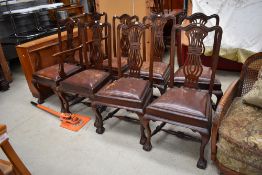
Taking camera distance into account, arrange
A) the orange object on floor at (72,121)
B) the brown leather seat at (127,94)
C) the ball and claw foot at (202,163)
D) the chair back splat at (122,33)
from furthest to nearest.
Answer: the chair back splat at (122,33), the orange object on floor at (72,121), the brown leather seat at (127,94), the ball and claw foot at (202,163)

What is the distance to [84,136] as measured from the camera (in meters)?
2.17

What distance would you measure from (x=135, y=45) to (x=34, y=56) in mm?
1356

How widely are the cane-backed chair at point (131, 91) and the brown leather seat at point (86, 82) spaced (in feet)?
0.50

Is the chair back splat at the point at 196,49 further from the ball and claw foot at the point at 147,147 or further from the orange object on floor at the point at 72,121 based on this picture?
the orange object on floor at the point at 72,121

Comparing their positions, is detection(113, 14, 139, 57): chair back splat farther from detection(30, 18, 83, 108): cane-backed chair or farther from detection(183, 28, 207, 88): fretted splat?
detection(183, 28, 207, 88): fretted splat

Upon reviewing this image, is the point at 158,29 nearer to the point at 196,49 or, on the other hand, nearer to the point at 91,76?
the point at 196,49

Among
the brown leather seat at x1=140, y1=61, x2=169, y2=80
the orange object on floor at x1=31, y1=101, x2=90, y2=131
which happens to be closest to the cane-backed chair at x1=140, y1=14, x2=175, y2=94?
the brown leather seat at x1=140, y1=61, x2=169, y2=80

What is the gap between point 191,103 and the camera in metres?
1.66

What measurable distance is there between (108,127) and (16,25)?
3.05 m

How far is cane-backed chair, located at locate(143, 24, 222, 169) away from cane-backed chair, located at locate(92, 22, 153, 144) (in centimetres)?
15

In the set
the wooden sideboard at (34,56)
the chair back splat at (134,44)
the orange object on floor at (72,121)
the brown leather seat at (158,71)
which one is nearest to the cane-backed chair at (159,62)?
the brown leather seat at (158,71)

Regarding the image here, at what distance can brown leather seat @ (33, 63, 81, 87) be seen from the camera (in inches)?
96.6

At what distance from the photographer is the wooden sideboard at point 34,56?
262cm

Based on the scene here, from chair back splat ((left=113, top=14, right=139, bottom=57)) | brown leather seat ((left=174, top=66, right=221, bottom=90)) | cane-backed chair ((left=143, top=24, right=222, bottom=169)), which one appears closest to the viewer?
cane-backed chair ((left=143, top=24, right=222, bottom=169))
